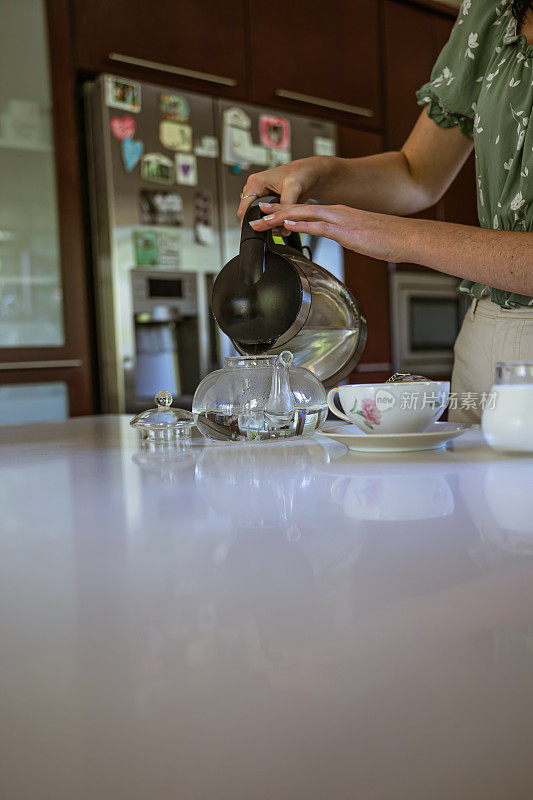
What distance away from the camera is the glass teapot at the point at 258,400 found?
804 mm

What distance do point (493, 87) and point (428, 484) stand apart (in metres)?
0.92

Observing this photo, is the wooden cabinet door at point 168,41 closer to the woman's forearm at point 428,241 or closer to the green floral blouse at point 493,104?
the green floral blouse at point 493,104

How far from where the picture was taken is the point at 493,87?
4.01 feet

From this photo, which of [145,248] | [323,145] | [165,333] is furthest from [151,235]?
[323,145]

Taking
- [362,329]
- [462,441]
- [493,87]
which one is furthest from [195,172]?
[462,441]

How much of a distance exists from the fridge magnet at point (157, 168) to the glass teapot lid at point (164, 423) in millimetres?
1849

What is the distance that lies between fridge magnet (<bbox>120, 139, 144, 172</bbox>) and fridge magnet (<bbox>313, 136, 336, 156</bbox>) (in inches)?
32.9

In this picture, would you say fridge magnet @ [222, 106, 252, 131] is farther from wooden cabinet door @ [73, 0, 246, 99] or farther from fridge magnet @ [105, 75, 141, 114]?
fridge magnet @ [105, 75, 141, 114]

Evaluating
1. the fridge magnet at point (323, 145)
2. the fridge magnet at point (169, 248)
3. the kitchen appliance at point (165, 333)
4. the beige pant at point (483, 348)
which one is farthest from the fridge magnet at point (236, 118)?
the beige pant at point (483, 348)

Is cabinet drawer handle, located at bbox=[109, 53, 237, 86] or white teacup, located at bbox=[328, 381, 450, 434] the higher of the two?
cabinet drawer handle, located at bbox=[109, 53, 237, 86]

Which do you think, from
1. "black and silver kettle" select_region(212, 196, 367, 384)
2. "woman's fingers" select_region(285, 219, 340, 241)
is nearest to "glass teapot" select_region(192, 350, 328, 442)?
"black and silver kettle" select_region(212, 196, 367, 384)

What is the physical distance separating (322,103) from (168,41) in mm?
744

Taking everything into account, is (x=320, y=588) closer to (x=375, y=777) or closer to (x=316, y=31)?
(x=375, y=777)

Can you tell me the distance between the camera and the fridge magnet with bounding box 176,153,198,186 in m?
2.69
